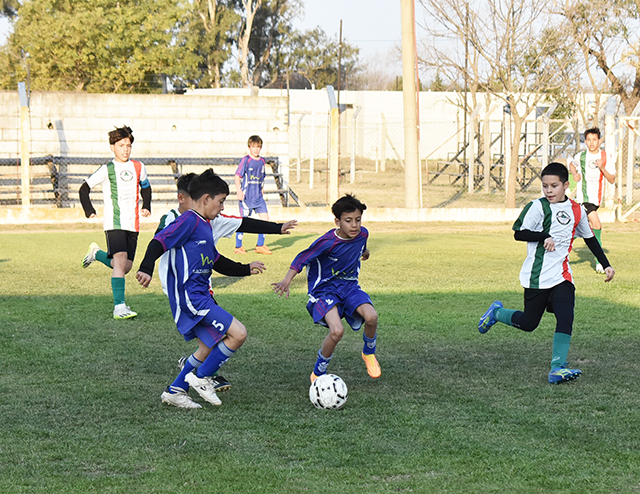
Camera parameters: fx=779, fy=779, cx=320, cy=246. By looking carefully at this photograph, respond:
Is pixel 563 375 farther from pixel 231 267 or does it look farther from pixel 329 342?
pixel 231 267

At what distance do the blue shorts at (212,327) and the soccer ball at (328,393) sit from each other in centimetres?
66

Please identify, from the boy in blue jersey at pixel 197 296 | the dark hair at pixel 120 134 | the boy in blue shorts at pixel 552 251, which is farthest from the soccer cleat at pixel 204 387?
the dark hair at pixel 120 134

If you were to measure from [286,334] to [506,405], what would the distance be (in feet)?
8.31

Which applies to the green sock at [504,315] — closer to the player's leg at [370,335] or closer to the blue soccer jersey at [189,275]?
the player's leg at [370,335]

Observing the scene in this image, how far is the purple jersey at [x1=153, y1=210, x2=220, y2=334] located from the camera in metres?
4.76

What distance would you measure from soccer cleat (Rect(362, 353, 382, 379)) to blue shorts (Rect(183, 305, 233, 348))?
1170 millimetres

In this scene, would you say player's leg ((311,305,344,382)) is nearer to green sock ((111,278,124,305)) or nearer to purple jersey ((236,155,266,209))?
green sock ((111,278,124,305))

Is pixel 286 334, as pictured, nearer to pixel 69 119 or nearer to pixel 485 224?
pixel 485 224

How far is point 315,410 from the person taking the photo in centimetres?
471

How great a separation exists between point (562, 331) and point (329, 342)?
163cm

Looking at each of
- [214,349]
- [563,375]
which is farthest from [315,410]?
[563,375]

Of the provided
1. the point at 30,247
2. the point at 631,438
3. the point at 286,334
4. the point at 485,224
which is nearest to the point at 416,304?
the point at 286,334

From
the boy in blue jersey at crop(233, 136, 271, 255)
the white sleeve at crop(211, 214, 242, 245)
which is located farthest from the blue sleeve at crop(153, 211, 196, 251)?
the boy in blue jersey at crop(233, 136, 271, 255)

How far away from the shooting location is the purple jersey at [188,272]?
15.6 ft
